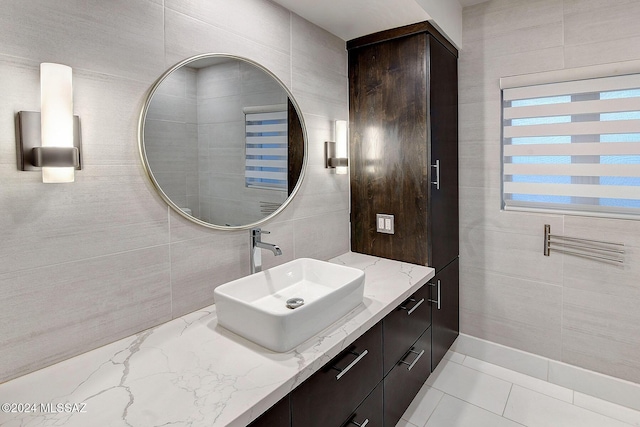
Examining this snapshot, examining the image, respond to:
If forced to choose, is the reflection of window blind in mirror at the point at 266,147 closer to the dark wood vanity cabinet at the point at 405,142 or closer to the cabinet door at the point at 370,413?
the dark wood vanity cabinet at the point at 405,142

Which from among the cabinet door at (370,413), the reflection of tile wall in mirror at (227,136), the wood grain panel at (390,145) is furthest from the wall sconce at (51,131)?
the wood grain panel at (390,145)

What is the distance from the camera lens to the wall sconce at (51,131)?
102 cm

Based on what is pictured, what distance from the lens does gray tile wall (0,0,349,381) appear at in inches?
40.8

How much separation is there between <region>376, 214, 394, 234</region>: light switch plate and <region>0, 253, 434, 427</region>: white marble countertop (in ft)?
3.14

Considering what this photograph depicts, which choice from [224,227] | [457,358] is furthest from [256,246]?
[457,358]

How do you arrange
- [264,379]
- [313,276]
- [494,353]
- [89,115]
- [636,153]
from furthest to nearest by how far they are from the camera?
[494,353] < [636,153] < [313,276] < [89,115] < [264,379]

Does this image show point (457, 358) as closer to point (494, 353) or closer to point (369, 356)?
point (494, 353)

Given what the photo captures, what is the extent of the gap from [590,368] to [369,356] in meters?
1.69

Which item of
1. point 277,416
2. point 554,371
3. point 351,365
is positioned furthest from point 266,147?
point 554,371

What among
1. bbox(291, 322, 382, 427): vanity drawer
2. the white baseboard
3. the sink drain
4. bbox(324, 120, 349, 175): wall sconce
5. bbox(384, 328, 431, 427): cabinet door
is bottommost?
the white baseboard

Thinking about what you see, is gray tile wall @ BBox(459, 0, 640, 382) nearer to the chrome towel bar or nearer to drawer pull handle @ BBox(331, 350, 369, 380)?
the chrome towel bar

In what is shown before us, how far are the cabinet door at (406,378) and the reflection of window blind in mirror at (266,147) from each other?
111 centimetres

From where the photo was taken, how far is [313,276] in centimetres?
183

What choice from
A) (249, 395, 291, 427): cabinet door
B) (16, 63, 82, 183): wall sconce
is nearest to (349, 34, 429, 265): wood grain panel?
(249, 395, 291, 427): cabinet door
